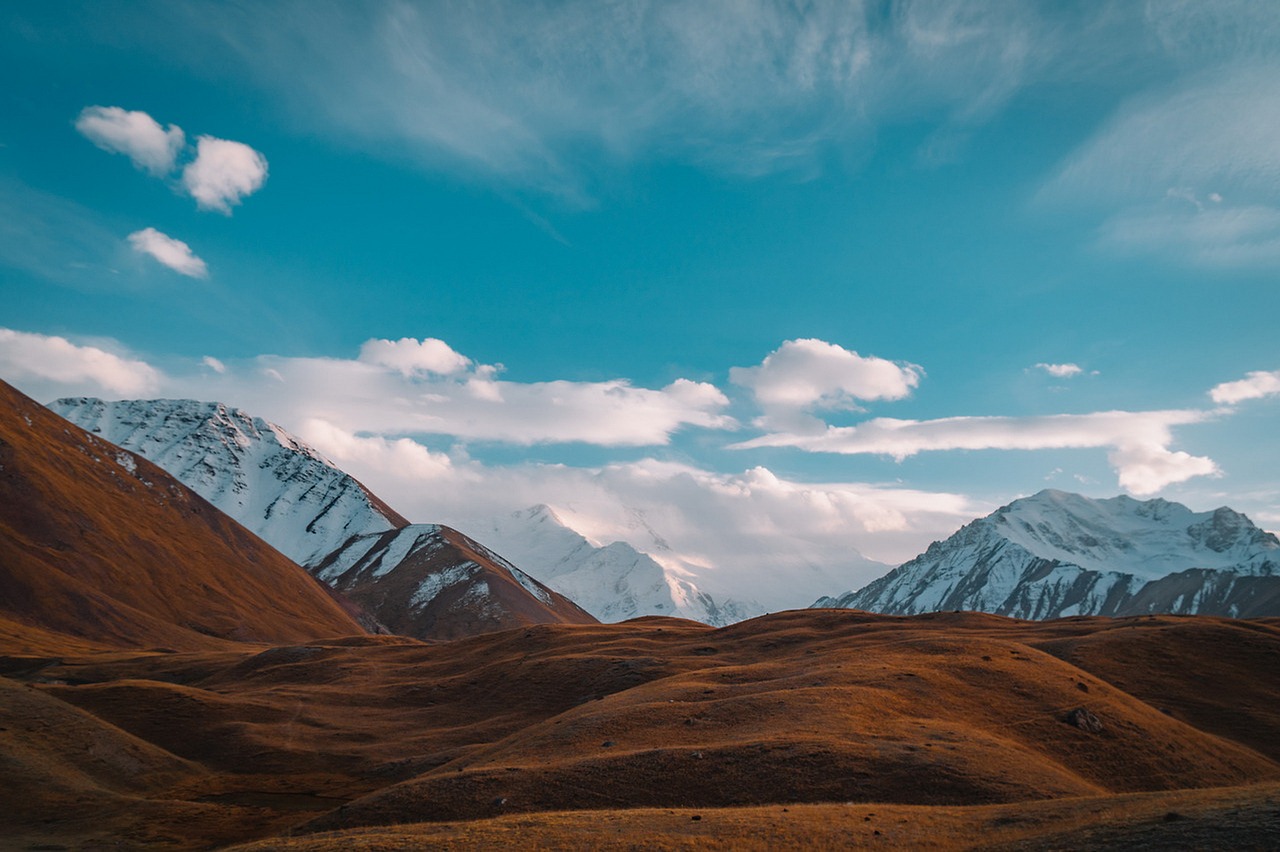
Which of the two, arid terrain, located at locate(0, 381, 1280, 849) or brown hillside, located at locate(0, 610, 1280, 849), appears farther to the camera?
brown hillside, located at locate(0, 610, 1280, 849)

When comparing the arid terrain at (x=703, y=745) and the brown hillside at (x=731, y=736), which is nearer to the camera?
the arid terrain at (x=703, y=745)

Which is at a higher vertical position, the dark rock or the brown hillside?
the dark rock

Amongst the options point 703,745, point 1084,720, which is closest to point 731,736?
point 703,745

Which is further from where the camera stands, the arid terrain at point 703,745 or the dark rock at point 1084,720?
the dark rock at point 1084,720

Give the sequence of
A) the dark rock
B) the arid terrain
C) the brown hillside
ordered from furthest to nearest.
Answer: the dark rock → the brown hillside → the arid terrain

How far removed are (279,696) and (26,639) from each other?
86.6 meters

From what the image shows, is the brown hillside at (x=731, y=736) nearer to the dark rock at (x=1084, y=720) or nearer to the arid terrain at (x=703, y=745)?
the arid terrain at (x=703, y=745)

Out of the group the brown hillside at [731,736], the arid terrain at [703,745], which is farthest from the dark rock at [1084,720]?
the brown hillside at [731,736]

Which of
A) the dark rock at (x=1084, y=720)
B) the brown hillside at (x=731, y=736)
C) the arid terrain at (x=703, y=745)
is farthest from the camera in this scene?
the dark rock at (x=1084, y=720)

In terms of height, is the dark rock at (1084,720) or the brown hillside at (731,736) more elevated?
the dark rock at (1084,720)

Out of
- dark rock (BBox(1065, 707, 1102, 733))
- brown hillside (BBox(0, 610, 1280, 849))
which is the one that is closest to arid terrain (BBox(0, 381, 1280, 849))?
dark rock (BBox(1065, 707, 1102, 733))

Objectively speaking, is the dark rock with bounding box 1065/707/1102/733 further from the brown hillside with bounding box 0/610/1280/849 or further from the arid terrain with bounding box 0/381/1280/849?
the brown hillside with bounding box 0/610/1280/849

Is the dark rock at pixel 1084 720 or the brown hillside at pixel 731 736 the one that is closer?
the brown hillside at pixel 731 736

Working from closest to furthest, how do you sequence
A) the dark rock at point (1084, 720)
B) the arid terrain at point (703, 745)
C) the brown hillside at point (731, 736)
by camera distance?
1. the arid terrain at point (703, 745)
2. the brown hillside at point (731, 736)
3. the dark rock at point (1084, 720)
